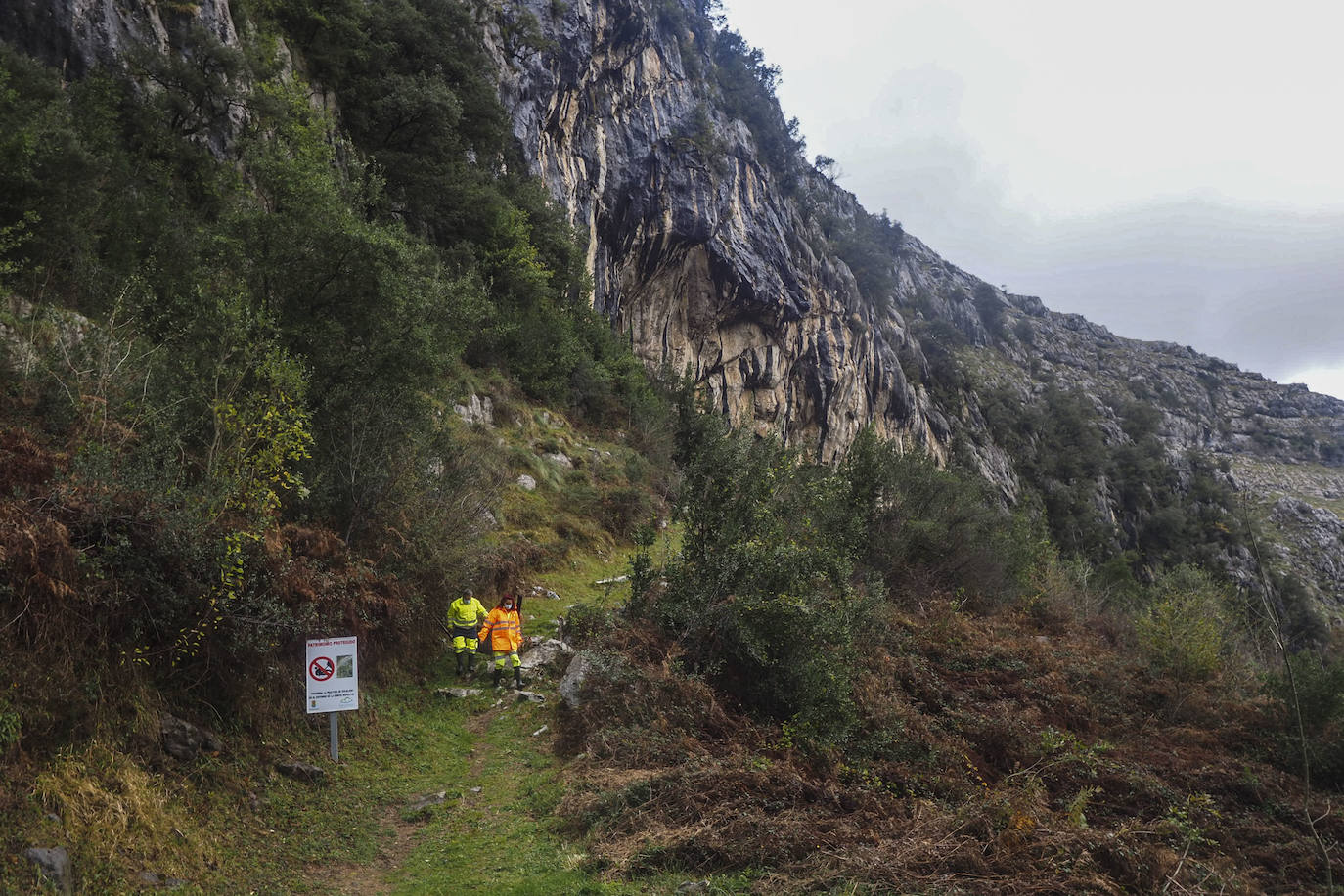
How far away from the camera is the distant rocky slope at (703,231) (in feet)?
109

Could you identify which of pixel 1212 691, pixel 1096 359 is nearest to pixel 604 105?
pixel 1212 691

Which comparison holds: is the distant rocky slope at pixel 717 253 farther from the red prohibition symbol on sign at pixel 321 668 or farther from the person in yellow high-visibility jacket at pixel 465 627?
the person in yellow high-visibility jacket at pixel 465 627

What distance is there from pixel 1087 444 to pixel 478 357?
3280 inches

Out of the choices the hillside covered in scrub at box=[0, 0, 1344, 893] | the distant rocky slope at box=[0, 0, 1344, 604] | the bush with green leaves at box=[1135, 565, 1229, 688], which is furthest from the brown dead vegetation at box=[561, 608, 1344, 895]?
the distant rocky slope at box=[0, 0, 1344, 604]

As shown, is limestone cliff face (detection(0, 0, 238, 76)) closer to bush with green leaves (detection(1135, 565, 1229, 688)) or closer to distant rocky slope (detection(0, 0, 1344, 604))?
distant rocky slope (detection(0, 0, 1344, 604))

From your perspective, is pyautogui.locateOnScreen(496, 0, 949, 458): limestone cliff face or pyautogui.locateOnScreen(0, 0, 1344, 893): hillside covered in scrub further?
pyautogui.locateOnScreen(496, 0, 949, 458): limestone cliff face

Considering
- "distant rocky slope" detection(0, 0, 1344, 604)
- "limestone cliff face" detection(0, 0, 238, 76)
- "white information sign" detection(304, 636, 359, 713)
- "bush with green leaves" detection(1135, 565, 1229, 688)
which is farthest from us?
"distant rocky slope" detection(0, 0, 1344, 604)

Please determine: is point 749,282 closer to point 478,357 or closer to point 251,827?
point 478,357

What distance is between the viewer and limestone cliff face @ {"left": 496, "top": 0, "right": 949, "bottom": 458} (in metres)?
37.1

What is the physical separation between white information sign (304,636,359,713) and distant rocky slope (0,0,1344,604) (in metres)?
11.5

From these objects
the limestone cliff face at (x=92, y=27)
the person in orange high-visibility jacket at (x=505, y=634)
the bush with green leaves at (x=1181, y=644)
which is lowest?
the bush with green leaves at (x=1181, y=644)

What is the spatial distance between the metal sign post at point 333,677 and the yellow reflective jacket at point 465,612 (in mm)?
3360

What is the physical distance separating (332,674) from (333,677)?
0.03 metres

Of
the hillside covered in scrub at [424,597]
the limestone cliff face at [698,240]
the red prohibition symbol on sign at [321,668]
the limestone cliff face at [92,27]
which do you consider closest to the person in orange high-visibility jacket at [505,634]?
the hillside covered in scrub at [424,597]
